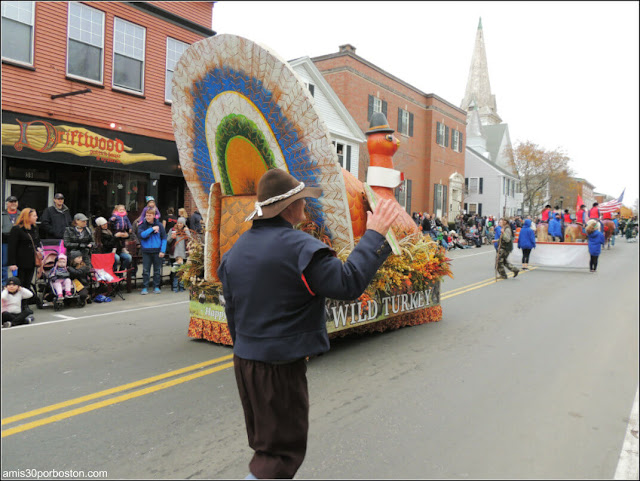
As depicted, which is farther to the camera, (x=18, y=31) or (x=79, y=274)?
(x=18, y=31)

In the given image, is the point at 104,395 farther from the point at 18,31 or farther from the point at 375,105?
the point at 375,105

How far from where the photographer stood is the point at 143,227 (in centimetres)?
1051

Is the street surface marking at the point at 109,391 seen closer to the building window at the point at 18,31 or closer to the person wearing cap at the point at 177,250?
the person wearing cap at the point at 177,250

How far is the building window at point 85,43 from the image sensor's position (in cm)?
1397

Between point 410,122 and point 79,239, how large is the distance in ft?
87.0

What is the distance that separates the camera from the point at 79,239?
977 centimetres

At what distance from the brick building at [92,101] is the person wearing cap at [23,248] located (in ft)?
15.6

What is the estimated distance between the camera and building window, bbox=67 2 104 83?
13969 millimetres

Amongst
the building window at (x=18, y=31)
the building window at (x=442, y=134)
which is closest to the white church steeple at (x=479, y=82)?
the building window at (x=442, y=134)

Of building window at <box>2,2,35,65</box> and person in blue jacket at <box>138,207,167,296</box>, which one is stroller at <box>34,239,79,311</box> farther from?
building window at <box>2,2,35,65</box>

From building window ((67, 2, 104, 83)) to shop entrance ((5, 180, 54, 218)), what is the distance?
328 cm

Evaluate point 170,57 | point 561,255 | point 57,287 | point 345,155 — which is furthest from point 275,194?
point 345,155

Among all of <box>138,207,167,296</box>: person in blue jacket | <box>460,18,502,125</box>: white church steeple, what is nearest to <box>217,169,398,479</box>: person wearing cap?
<box>138,207,167,296</box>: person in blue jacket

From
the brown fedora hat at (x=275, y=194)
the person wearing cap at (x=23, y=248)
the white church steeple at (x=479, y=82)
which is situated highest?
the white church steeple at (x=479, y=82)
